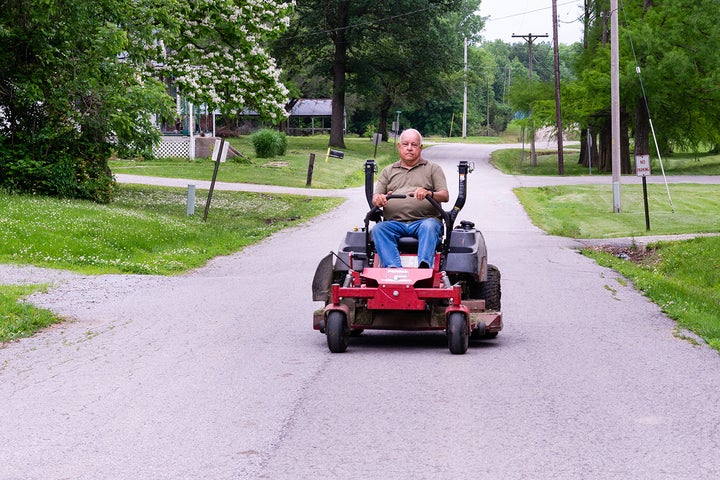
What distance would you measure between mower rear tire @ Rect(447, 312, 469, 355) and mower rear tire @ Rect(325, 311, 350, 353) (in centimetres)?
96

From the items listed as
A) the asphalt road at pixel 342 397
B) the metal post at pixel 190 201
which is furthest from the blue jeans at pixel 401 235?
the metal post at pixel 190 201

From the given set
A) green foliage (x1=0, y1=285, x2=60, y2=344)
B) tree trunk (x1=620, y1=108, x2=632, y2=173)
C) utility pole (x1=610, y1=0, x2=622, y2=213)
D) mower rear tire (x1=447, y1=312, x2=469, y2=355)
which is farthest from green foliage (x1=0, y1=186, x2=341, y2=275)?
tree trunk (x1=620, y1=108, x2=632, y2=173)

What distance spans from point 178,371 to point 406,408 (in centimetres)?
242

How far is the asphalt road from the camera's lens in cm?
654

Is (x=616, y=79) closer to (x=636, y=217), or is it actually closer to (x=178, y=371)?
(x=636, y=217)

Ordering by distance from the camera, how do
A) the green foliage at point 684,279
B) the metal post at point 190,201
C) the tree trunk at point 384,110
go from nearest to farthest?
the green foliage at point 684,279, the metal post at point 190,201, the tree trunk at point 384,110

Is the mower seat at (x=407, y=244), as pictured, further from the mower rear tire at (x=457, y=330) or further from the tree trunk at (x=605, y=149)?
the tree trunk at (x=605, y=149)

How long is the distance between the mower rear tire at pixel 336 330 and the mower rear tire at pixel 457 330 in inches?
37.7

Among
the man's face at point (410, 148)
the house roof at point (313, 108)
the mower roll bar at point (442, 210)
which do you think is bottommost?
the mower roll bar at point (442, 210)

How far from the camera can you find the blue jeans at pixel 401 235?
10.6 m

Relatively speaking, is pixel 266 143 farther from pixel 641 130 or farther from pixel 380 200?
pixel 380 200

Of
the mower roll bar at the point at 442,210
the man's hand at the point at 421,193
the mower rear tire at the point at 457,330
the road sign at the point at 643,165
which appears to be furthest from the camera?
the road sign at the point at 643,165

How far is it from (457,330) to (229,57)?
24.2 meters

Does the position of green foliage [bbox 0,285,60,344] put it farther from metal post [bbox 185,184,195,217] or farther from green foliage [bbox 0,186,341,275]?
metal post [bbox 185,184,195,217]
